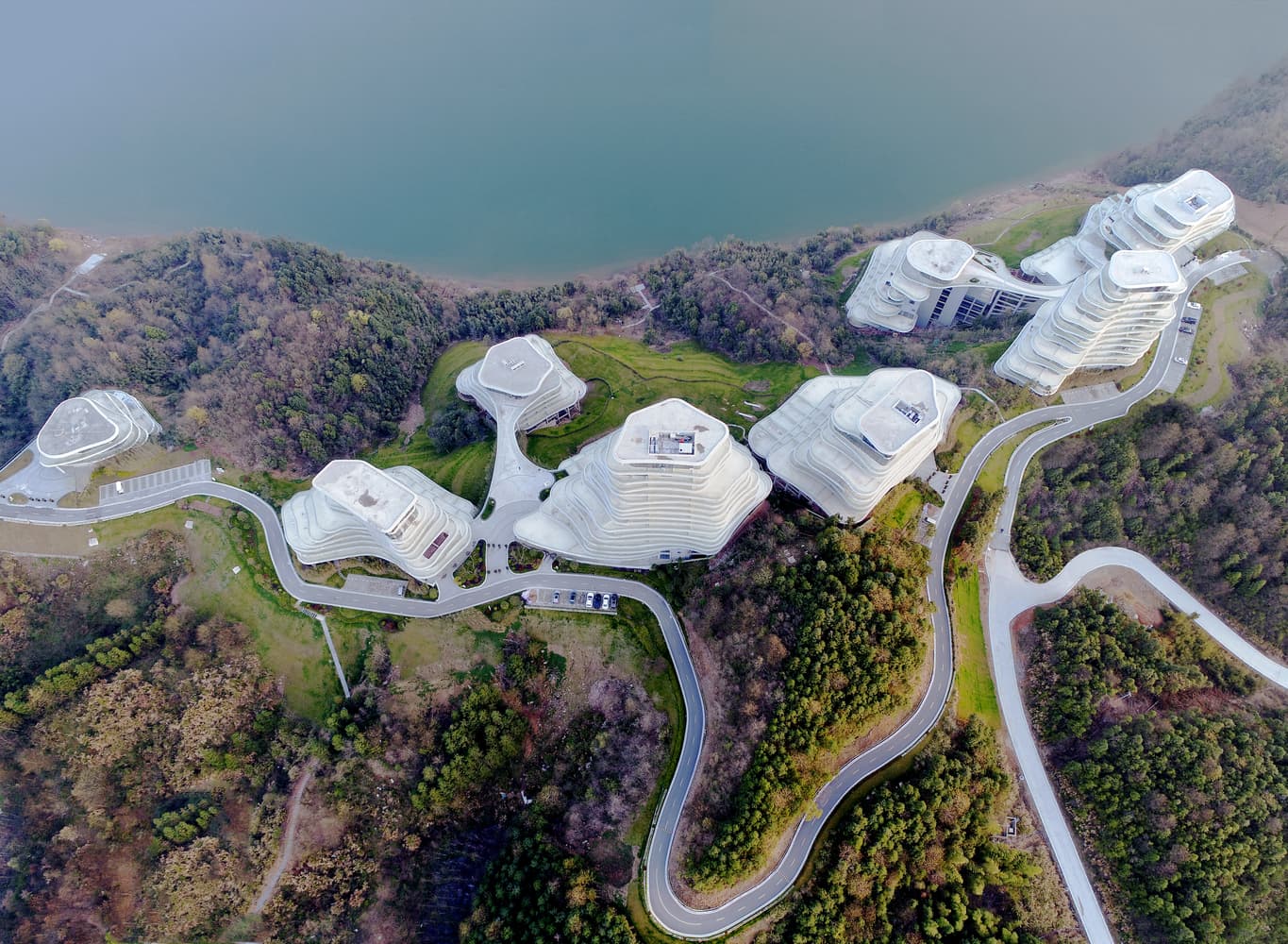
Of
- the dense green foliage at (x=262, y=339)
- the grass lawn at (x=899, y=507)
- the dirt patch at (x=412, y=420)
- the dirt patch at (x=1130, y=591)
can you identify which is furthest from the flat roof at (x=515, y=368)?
the dirt patch at (x=1130, y=591)

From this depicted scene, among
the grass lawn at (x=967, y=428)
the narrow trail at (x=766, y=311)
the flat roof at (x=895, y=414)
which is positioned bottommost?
the grass lawn at (x=967, y=428)

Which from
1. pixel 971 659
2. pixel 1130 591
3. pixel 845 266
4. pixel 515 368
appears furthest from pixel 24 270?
pixel 1130 591

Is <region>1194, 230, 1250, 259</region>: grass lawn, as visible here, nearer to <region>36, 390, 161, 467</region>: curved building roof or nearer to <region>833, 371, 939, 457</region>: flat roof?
<region>833, 371, 939, 457</region>: flat roof

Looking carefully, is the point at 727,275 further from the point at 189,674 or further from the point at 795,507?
the point at 189,674

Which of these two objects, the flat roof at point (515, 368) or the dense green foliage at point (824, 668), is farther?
the flat roof at point (515, 368)

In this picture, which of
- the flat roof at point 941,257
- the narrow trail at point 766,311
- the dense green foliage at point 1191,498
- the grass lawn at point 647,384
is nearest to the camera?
the dense green foliage at point 1191,498

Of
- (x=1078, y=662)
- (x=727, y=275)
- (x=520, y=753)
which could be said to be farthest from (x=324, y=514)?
(x=1078, y=662)

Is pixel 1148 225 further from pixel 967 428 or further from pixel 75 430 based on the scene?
pixel 75 430

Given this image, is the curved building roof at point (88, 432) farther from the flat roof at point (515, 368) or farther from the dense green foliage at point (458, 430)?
the flat roof at point (515, 368)
